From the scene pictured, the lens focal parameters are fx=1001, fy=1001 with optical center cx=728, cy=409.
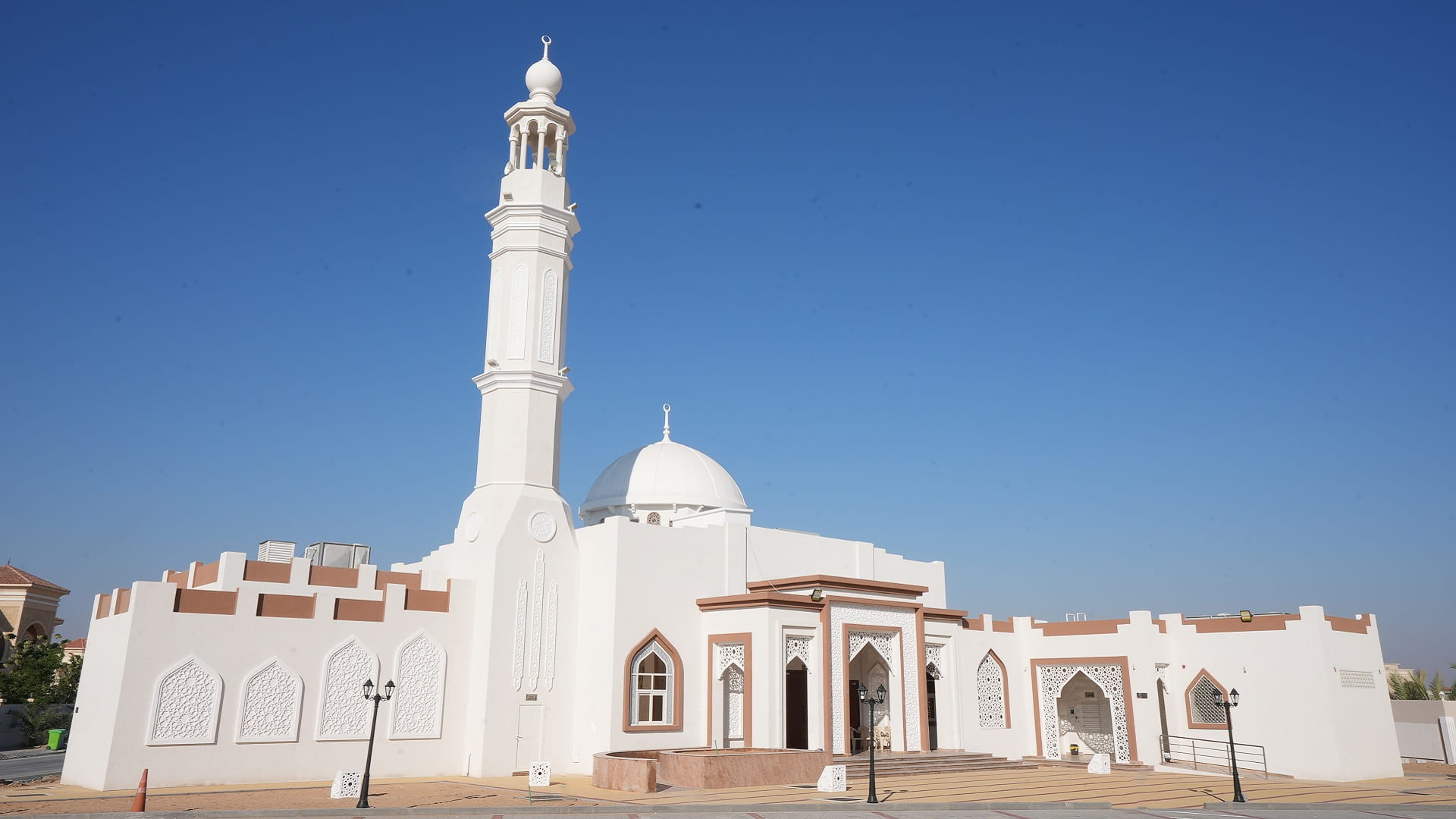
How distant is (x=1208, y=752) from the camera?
2338 cm

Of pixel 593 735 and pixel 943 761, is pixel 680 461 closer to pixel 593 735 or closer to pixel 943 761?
pixel 593 735

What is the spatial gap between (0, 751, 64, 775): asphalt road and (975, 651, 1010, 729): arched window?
20712mm

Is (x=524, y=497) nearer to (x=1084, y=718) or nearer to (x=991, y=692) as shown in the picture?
(x=991, y=692)

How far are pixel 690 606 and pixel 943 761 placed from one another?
635 centimetres

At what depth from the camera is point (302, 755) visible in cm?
1877

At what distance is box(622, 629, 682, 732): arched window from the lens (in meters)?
21.2

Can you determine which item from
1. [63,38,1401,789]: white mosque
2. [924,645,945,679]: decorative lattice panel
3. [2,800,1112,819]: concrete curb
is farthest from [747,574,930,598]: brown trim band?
[2,800,1112,819]: concrete curb

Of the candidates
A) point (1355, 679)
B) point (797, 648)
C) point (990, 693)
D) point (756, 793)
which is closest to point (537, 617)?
point (797, 648)

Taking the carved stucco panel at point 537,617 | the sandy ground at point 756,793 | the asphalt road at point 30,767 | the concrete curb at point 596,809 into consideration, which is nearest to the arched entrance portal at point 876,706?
the sandy ground at point 756,793

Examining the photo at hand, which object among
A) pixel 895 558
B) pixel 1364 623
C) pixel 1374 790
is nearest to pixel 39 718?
pixel 895 558

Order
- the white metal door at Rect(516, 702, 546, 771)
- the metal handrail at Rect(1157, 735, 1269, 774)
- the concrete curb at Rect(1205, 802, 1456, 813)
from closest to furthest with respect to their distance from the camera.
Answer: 1. the concrete curb at Rect(1205, 802, 1456, 813)
2. the white metal door at Rect(516, 702, 546, 771)
3. the metal handrail at Rect(1157, 735, 1269, 774)

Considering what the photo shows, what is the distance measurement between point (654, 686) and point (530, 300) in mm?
9146

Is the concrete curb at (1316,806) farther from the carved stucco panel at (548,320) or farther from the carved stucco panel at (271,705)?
the carved stucco panel at (271,705)

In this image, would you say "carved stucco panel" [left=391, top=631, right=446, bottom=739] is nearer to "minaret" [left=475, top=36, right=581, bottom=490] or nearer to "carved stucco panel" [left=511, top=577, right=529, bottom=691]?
"carved stucco panel" [left=511, top=577, right=529, bottom=691]
